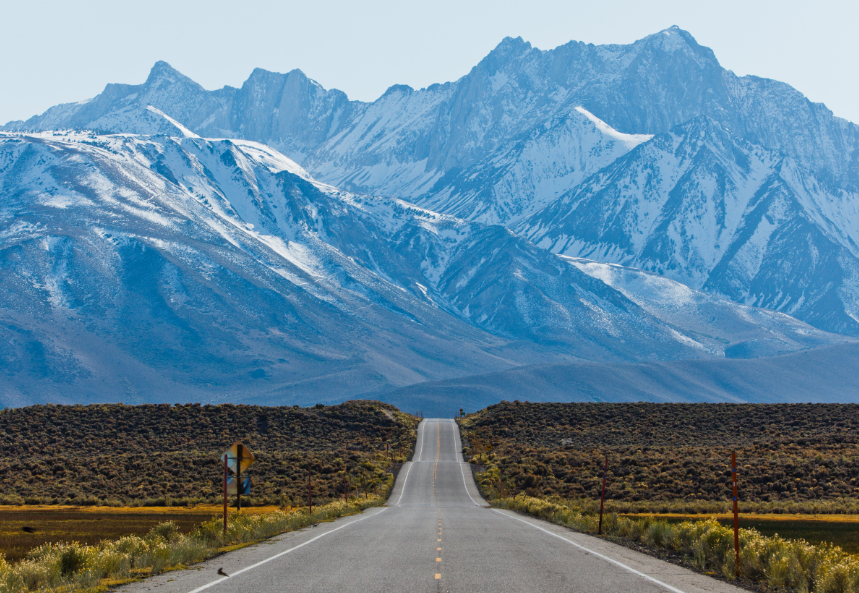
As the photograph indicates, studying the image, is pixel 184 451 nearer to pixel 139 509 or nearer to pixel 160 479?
pixel 160 479

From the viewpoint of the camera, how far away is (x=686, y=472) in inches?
2208

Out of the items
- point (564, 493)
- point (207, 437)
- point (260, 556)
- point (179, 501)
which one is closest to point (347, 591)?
point (260, 556)

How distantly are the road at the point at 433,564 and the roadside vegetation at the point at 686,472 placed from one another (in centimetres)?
142

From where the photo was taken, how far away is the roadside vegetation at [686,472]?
19.9 meters

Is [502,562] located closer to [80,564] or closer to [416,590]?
[416,590]

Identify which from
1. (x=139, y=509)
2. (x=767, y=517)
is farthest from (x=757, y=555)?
(x=139, y=509)

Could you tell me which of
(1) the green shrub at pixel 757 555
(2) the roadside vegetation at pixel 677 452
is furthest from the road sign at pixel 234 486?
(2) the roadside vegetation at pixel 677 452

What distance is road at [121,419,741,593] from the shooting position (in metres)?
16.6

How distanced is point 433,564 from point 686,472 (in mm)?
40223

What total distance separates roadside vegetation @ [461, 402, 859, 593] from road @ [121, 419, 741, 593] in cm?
142

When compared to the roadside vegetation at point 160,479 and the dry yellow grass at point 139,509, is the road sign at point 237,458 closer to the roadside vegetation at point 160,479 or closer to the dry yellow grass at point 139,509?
the roadside vegetation at point 160,479

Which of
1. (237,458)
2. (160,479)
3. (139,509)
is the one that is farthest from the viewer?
(160,479)

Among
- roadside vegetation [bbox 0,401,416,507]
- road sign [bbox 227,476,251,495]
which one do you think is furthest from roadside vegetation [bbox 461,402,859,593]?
road sign [bbox 227,476,251,495]

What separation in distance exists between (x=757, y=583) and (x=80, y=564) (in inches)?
533
